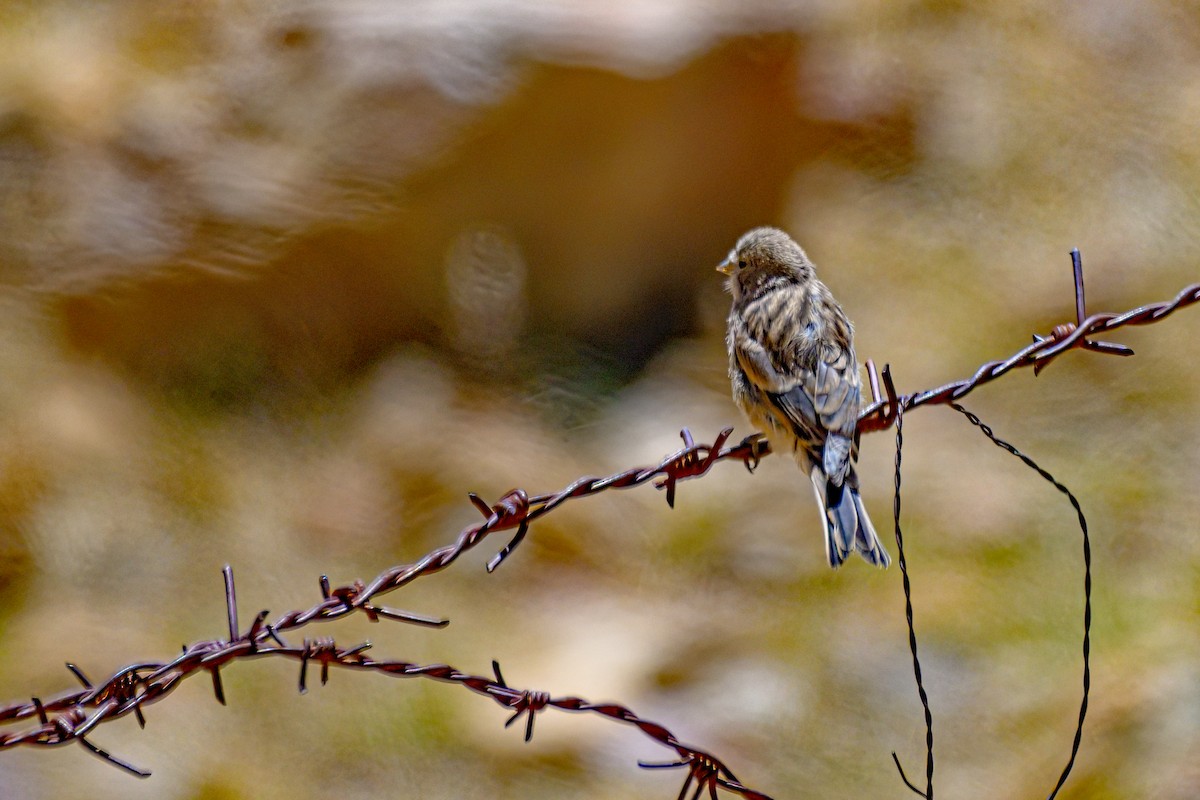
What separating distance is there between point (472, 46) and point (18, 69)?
3001mm

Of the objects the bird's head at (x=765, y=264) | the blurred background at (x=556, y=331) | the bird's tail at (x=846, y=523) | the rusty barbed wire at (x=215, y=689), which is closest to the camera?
the rusty barbed wire at (x=215, y=689)

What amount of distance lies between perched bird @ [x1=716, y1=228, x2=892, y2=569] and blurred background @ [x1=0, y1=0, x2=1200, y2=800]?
7.83 ft

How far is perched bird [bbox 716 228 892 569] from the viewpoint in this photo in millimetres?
3613

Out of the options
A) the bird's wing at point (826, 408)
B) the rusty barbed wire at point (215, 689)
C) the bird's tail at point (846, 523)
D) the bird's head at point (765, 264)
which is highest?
the bird's head at point (765, 264)

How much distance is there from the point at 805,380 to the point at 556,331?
422 cm

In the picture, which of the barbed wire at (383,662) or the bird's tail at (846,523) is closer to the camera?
the barbed wire at (383,662)

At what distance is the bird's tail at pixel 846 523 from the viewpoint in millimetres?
3508

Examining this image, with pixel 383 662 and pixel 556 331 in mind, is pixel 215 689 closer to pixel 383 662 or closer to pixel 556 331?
pixel 383 662

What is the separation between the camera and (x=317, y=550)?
709cm

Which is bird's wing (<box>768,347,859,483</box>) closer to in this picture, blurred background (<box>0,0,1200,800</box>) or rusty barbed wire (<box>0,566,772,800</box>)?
rusty barbed wire (<box>0,566,772,800</box>)

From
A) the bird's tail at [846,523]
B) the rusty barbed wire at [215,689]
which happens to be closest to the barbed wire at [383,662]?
the rusty barbed wire at [215,689]

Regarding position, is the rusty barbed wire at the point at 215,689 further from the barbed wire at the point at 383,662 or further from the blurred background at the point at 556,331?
the blurred background at the point at 556,331

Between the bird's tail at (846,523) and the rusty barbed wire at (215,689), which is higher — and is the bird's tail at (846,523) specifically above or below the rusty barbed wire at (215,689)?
above

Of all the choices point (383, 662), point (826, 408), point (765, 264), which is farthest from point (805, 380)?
point (383, 662)
